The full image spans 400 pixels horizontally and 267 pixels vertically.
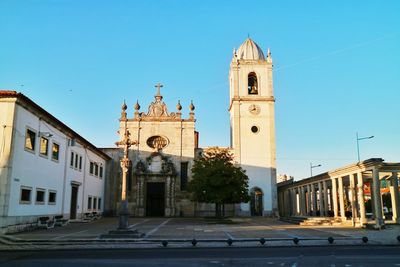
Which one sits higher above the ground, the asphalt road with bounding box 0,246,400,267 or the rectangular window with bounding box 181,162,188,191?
the rectangular window with bounding box 181,162,188,191

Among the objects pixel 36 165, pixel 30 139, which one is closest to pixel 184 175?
pixel 36 165

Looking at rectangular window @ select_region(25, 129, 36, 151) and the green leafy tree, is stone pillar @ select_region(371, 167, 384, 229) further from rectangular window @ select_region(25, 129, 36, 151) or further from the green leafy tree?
rectangular window @ select_region(25, 129, 36, 151)

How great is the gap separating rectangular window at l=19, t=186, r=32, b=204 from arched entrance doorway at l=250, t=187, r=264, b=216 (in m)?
25.5

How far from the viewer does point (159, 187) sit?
4419 centimetres

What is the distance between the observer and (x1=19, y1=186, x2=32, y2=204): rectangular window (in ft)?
72.5

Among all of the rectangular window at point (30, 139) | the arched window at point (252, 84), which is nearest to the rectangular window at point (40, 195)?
the rectangular window at point (30, 139)

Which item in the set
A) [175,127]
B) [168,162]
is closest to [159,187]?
[168,162]

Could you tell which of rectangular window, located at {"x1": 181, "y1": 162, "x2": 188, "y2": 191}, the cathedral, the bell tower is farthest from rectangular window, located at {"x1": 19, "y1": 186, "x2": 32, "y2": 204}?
the bell tower

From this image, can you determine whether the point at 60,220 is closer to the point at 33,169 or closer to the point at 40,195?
the point at 40,195

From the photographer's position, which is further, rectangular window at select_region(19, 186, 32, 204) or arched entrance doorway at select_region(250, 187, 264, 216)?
arched entrance doorway at select_region(250, 187, 264, 216)

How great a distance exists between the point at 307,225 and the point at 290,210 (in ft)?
58.5

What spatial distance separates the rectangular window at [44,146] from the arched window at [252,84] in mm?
26197

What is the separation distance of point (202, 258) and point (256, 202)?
31860 mm

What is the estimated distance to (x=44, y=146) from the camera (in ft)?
83.6
